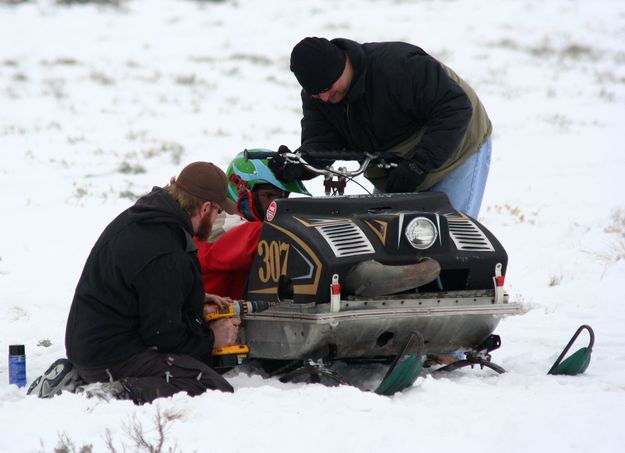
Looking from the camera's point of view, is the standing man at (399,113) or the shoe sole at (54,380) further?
the standing man at (399,113)

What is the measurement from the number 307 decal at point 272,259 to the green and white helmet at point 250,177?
0.74 meters

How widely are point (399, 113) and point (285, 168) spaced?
2.50ft

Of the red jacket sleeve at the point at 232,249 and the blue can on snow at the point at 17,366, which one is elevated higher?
the red jacket sleeve at the point at 232,249

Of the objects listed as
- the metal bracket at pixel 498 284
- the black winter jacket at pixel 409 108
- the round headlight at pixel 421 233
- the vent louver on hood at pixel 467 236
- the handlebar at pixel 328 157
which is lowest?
the metal bracket at pixel 498 284

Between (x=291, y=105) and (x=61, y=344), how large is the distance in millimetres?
12956

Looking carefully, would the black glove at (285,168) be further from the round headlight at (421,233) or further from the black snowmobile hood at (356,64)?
the round headlight at (421,233)

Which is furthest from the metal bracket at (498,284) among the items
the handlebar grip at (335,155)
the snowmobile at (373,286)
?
the handlebar grip at (335,155)

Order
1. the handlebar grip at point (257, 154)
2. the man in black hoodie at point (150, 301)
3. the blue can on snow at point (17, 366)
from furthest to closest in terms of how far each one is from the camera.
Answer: the handlebar grip at point (257, 154) → the blue can on snow at point (17, 366) → the man in black hoodie at point (150, 301)

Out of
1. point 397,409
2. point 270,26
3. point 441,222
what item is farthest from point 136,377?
point 270,26

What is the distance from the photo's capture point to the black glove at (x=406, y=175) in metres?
5.96

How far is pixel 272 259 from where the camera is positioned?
5.58m

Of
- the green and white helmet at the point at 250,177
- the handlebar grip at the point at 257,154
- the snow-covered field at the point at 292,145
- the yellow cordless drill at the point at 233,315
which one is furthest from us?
the green and white helmet at the point at 250,177

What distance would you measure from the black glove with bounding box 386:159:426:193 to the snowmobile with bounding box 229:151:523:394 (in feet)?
0.47

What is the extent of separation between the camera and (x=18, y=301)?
7816 millimetres
